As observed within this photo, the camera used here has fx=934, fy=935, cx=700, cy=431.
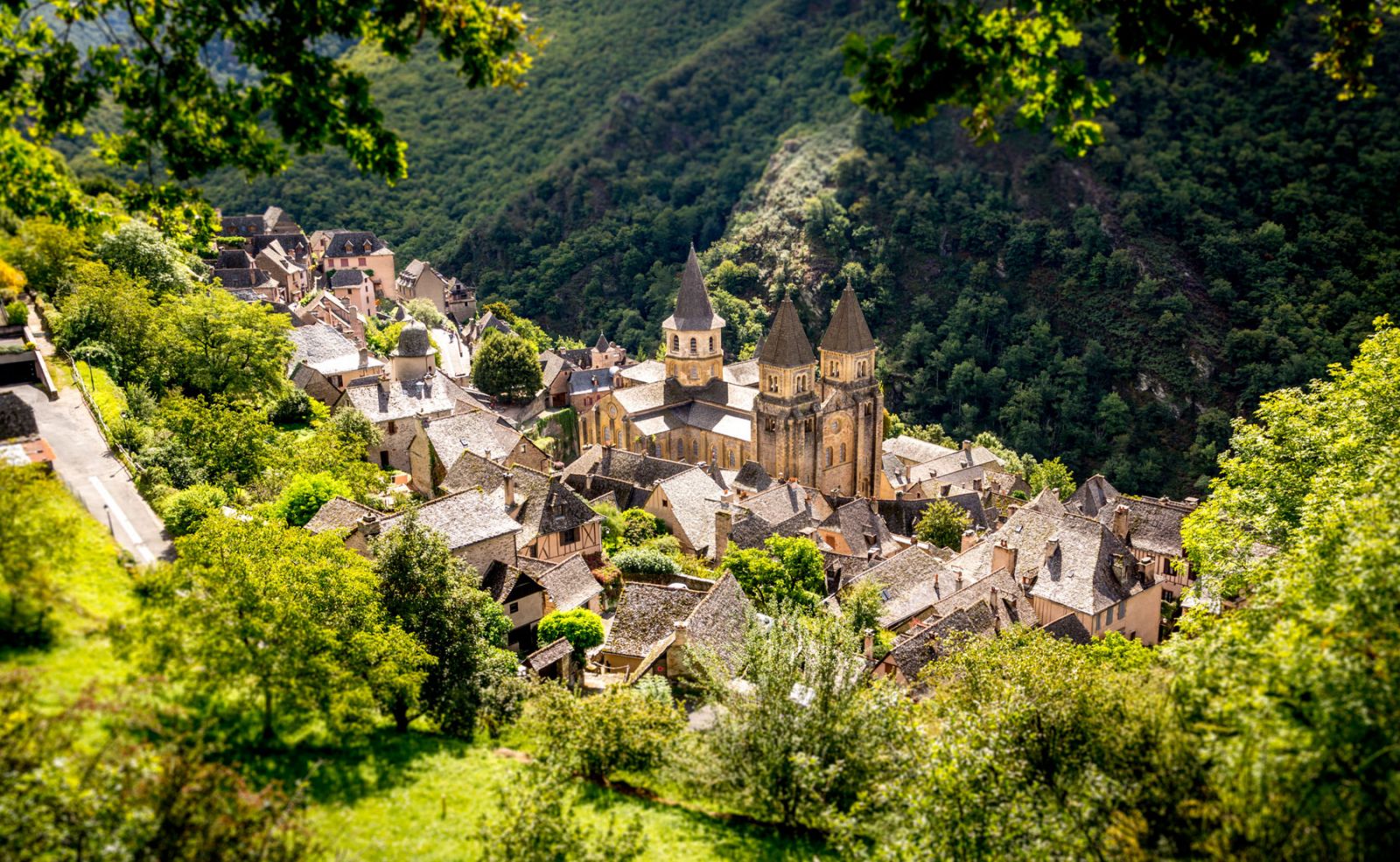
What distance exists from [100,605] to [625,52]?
497 ft

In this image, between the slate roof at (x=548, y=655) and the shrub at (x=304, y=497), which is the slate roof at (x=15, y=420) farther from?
the slate roof at (x=548, y=655)

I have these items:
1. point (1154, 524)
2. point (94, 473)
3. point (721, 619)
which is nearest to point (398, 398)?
point (721, 619)

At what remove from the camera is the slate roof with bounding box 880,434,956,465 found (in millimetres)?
70312

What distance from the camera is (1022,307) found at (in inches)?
3935

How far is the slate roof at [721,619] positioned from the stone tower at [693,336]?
3274cm

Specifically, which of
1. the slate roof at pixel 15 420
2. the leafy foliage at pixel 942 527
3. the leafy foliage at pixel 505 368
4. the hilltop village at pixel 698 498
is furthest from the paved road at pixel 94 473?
the leafy foliage at pixel 505 368

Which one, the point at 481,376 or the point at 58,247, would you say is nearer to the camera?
the point at 58,247

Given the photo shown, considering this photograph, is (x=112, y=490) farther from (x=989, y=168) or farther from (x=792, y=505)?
(x=989, y=168)

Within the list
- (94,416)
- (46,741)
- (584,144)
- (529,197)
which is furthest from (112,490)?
(584,144)

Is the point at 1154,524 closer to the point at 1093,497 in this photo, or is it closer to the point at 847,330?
the point at 1093,497

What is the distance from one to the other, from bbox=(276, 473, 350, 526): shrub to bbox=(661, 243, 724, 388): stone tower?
33233mm

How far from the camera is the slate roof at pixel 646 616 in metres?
29.6

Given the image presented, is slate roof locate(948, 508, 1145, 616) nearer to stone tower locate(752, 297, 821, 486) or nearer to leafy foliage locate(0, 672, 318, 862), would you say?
stone tower locate(752, 297, 821, 486)

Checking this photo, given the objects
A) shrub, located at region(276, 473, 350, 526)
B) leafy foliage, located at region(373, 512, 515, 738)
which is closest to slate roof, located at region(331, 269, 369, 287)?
shrub, located at region(276, 473, 350, 526)
